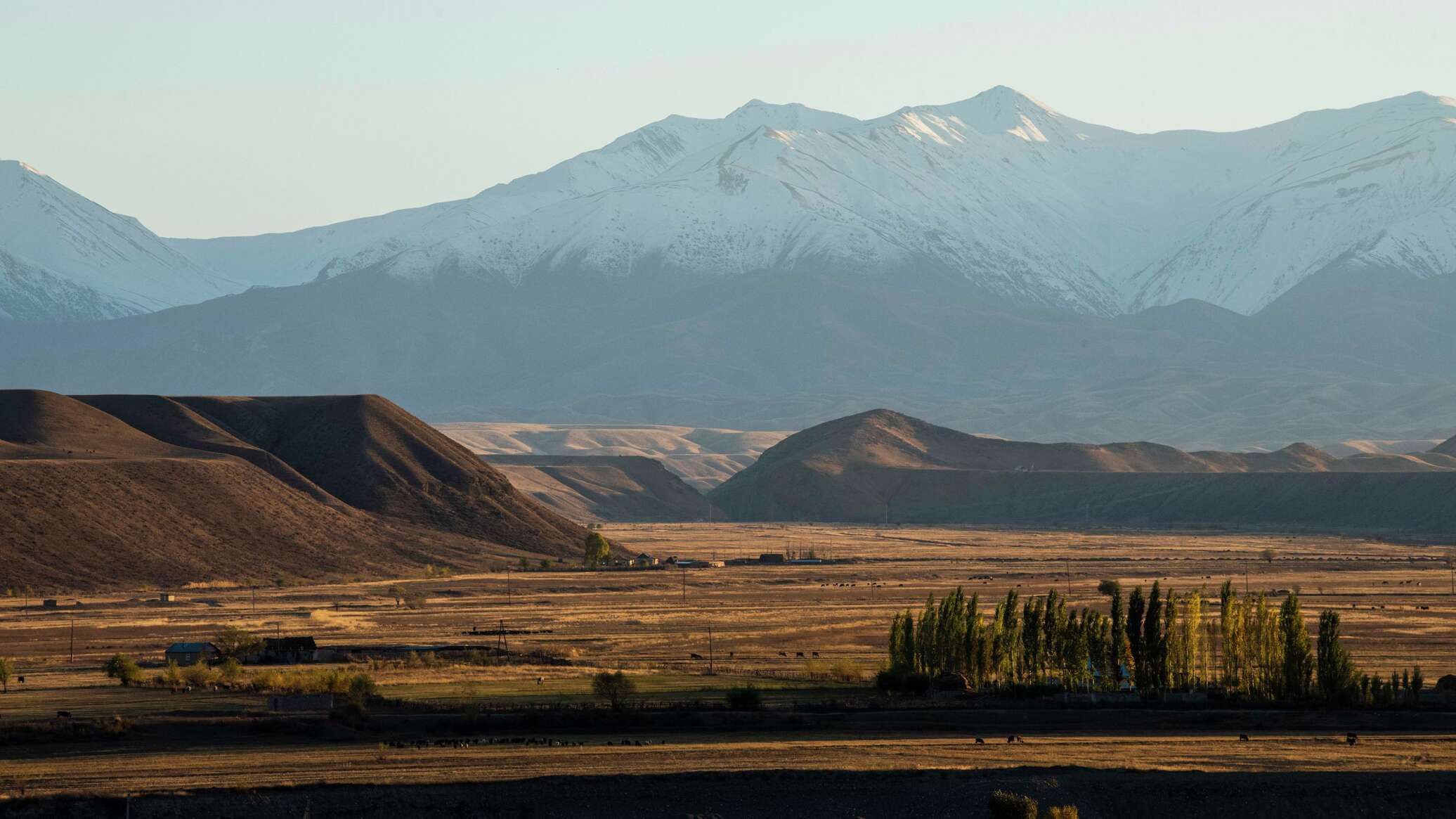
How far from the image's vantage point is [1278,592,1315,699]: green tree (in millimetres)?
56500

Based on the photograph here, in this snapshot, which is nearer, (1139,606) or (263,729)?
(263,729)

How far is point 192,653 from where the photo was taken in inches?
2876

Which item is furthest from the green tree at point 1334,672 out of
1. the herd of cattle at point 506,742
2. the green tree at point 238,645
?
the green tree at point 238,645

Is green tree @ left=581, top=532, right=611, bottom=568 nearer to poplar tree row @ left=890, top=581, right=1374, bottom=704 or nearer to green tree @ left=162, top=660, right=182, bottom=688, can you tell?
green tree @ left=162, top=660, right=182, bottom=688

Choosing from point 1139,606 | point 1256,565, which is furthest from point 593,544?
point 1139,606

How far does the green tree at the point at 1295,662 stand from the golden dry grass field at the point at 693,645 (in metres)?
4.40

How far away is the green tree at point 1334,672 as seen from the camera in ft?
184

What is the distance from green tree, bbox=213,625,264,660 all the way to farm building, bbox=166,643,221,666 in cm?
32

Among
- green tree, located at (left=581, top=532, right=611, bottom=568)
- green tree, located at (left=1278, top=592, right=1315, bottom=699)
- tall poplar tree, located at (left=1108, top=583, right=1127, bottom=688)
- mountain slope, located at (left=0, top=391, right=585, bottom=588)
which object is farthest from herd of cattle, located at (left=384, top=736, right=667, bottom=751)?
green tree, located at (left=581, top=532, right=611, bottom=568)

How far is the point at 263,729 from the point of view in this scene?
51.0 meters

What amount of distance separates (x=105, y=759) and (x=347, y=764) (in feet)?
20.3

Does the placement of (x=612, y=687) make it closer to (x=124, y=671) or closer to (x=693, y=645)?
(x=124, y=671)

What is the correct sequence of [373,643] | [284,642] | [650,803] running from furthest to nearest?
[373,643], [284,642], [650,803]

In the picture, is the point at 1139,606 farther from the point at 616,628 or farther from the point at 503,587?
the point at 503,587
